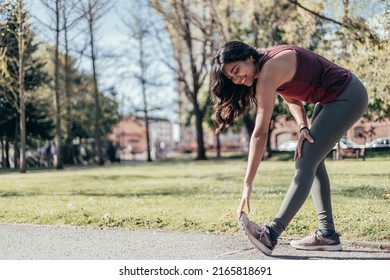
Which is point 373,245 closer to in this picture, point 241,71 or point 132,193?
point 241,71

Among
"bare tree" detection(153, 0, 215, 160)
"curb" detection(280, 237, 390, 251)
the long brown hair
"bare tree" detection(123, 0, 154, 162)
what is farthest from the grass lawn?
"bare tree" detection(123, 0, 154, 162)

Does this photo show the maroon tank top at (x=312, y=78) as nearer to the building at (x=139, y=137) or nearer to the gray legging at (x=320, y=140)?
the gray legging at (x=320, y=140)

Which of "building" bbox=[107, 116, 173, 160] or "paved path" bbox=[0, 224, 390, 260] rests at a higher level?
"building" bbox=[107, 116, 173, 160]

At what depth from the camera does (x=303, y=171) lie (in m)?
3.63

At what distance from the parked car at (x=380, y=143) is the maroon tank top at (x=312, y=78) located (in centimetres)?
402

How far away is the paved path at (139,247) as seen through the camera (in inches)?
149

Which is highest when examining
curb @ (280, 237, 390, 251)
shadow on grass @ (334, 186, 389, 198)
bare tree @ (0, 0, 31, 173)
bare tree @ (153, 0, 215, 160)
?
bare tree @ (153, 0, 215, 160)

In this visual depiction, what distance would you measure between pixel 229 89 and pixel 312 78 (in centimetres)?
59

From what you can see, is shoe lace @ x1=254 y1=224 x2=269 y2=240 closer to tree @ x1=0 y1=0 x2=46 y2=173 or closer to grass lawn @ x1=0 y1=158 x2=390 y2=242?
grass lawn @ x1=0 y1=158 x2=390 y2=242

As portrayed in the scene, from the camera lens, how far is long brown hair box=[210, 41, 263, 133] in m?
3.52

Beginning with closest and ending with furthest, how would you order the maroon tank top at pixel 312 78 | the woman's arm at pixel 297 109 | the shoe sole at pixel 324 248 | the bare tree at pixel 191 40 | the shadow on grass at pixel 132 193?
the maroon tank top at pixel 312 78, the shoe sole at pixel 324 248, the woman's arm at pixel 297 109, the shadow on grass at pixel 132 193, the bare tree at pixel 191 40

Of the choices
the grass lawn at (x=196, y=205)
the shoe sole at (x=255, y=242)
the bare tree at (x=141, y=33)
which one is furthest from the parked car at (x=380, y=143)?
the bare tree at (x=141, y=33)

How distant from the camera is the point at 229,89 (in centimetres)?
371
